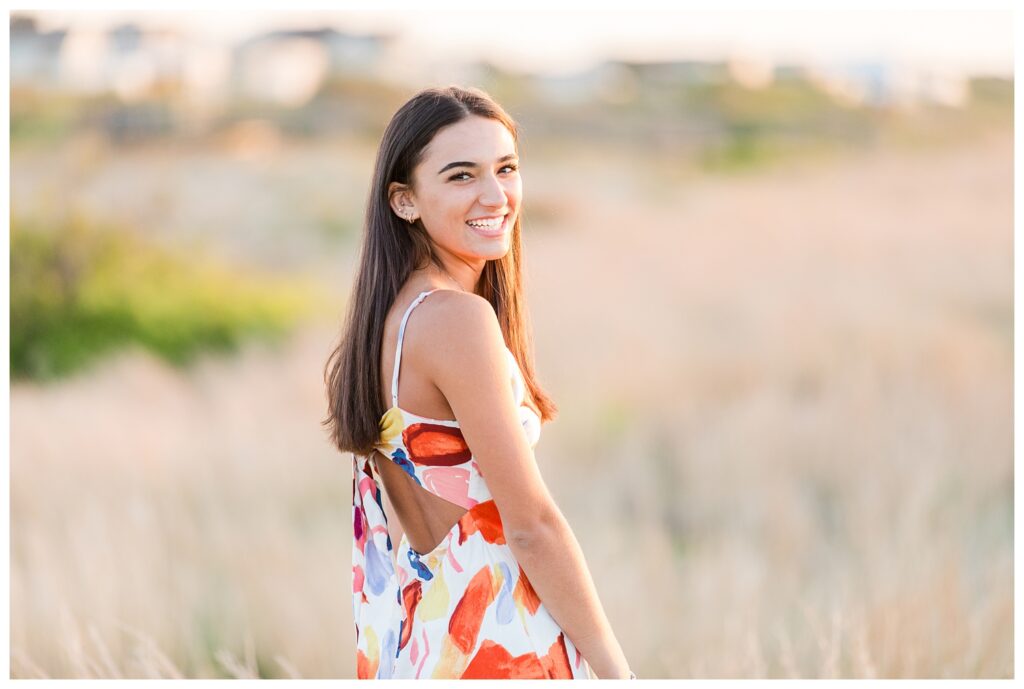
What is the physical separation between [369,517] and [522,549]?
44 centimetres

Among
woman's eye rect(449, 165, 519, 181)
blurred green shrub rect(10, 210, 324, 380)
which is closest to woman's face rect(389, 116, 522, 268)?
woman's eye rect(449, 165, 519, 181)

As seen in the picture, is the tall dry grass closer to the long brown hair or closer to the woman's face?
the long brown hair

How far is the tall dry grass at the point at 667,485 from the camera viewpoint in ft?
13.4

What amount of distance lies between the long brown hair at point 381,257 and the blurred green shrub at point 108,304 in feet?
29.4

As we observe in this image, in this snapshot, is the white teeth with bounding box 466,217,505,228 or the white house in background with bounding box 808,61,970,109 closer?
the white teeth with bounding box 466,217,505,228

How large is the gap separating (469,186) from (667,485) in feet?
15.8

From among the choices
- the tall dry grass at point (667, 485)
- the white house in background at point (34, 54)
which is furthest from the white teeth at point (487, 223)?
the white house in background at point (34, 54)

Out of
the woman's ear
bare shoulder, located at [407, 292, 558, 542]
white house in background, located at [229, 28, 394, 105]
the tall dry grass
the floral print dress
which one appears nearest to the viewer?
bare shoulder, located at [407, 292, 558, 542]

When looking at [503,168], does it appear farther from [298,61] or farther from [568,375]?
[298,61]

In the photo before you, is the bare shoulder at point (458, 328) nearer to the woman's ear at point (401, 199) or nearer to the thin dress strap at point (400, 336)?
the thin dress strap at point (400, 336)

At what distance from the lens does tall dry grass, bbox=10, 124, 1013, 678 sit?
408 centimetres

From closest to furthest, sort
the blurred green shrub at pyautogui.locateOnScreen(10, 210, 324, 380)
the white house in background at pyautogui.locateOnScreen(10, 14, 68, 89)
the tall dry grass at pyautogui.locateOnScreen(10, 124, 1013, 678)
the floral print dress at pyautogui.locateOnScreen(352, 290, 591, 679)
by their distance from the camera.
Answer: the floral print dress at pyautogui.locateOnScreen(352, 290, 591, 679) → the tall dry grass at pyautogui.locateOnScreen(10, 124, 1013, 678) → the blurred green shrub at pyautogui.locateOnScreen(10, 210, 324, 380) → the white house in background at pyautogui.locateOnScreen(10, 14, 68, 89)

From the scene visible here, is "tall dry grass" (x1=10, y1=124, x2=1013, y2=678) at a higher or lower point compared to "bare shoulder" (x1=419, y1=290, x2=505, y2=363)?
lower

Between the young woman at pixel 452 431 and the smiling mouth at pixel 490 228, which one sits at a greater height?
the smiling mouth at pixel 490 228
